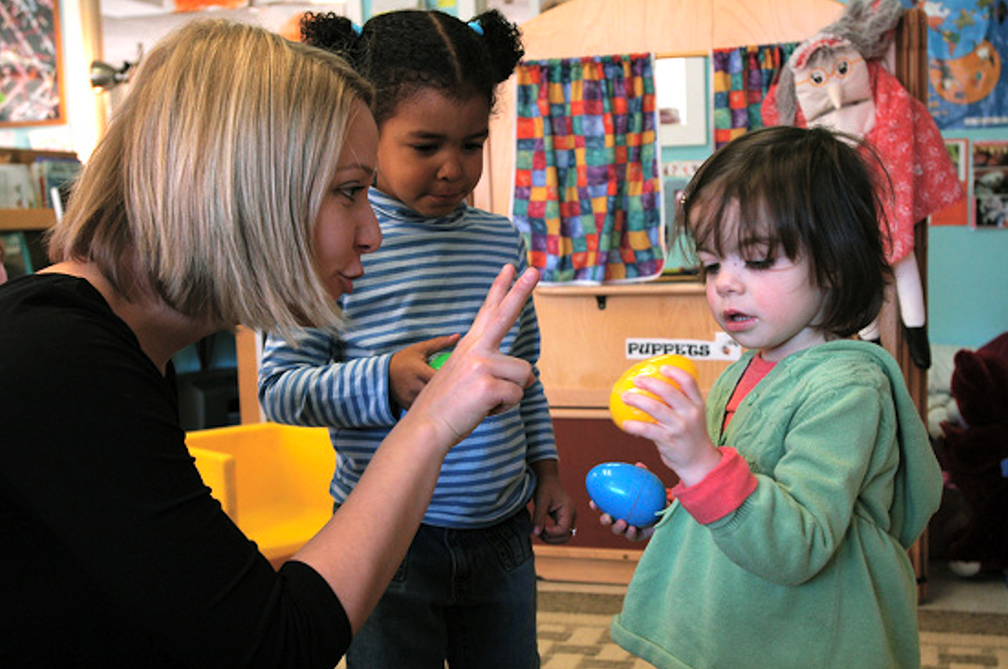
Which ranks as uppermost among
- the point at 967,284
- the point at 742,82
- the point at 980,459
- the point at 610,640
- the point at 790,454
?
the point at 742,82

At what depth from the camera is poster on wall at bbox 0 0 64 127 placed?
3271 mm

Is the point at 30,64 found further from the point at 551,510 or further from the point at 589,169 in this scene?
the point at 551,510

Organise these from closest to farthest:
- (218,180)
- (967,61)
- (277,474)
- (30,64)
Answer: (218,180) < (277,474) < (30,64) < (967,61)

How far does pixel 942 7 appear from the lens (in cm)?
382

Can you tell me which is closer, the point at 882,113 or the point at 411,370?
the point at 411,370

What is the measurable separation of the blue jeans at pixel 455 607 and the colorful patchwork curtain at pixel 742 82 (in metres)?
1.76

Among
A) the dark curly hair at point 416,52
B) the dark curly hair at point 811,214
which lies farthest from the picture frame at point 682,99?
the dark curly hair at point 811,214

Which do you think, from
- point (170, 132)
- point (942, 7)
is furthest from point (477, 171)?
point (942, 7)

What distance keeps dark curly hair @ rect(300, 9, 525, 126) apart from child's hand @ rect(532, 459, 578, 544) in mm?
530

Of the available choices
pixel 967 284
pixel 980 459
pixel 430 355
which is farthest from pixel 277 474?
pixel 967 284

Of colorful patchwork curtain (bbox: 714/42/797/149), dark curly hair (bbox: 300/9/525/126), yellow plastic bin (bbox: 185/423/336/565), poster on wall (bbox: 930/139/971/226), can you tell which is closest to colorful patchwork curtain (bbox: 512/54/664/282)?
colorful patchwork curtain (bbox: 714/42/797/149)

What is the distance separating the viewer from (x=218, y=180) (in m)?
0.81

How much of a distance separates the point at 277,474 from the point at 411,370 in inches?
60.8

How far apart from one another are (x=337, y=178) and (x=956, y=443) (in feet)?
8.27
